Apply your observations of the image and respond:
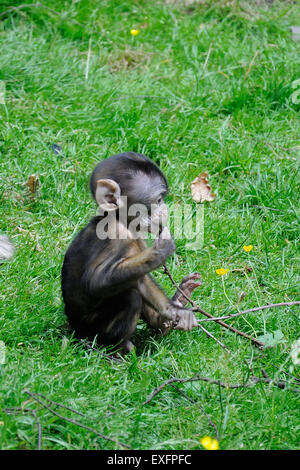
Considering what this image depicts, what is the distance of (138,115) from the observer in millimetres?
7117

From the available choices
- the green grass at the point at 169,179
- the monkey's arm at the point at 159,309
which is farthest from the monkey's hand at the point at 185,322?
the green grass at the point at 169,179

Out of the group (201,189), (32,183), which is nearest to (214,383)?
(201,189)

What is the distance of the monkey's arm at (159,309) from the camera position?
4.99m

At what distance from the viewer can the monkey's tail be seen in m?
5.44

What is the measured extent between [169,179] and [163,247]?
2.34 m

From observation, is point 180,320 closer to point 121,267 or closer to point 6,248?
point 121,267

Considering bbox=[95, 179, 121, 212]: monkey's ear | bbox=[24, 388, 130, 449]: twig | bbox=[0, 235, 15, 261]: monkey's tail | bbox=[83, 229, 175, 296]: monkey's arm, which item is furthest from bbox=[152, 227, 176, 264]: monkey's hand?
bbox=[0, 235, 15, 261]: monkey's tail

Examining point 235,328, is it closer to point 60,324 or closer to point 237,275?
point 237,275

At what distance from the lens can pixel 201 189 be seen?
6.67 m

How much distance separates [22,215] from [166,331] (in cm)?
194

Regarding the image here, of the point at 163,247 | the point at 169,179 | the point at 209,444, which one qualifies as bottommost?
the point at 169,179

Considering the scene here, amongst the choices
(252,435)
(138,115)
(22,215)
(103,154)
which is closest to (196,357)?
(252,435)

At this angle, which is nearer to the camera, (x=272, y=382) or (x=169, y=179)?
(x=272, y=382)

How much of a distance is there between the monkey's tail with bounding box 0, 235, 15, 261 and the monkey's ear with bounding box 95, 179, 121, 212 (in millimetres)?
1253
